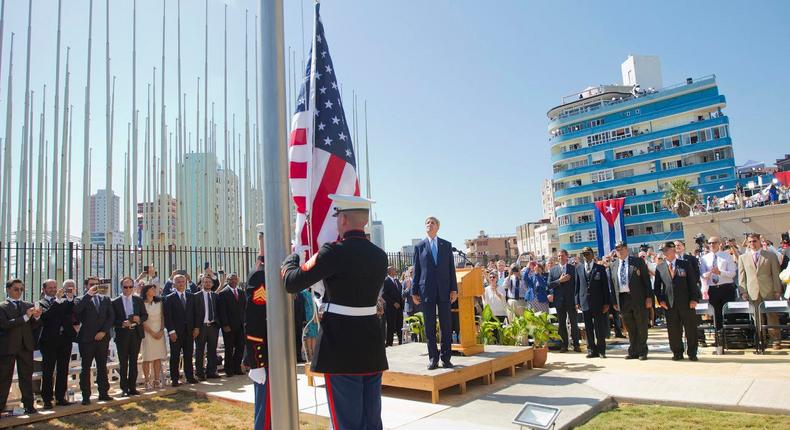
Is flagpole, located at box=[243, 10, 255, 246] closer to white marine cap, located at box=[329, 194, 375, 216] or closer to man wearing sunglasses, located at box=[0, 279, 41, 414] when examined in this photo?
man wearing sunglasses, located at box=[0, 279, 41, 414]

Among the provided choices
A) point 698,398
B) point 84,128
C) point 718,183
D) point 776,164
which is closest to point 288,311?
point 698,398

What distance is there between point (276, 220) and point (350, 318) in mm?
1013

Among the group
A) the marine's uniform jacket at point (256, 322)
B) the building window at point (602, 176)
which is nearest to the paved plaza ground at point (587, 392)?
the marine's uniform jacket at point (256, 322)

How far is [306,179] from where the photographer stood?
409 cm

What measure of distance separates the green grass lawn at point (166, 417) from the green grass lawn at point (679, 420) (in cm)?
324

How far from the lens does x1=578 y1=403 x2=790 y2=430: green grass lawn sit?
515 centimetres

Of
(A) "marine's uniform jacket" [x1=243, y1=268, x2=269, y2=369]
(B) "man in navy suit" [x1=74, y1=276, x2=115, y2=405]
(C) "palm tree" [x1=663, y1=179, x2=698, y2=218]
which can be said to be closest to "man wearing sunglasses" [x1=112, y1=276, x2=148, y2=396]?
(B) "man in navy suit" [x1=74, y1=276, x2=115, y2=405]

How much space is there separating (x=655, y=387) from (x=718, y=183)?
60980mm

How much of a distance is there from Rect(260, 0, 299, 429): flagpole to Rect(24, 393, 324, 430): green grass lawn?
11.3 ft

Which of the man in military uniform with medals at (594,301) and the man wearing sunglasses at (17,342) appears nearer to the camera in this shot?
the man wearing sunglasses at (17,342)

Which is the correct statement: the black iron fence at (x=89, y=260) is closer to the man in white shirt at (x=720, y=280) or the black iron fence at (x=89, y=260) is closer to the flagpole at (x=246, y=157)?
the flagpole at (x=246, y=157)

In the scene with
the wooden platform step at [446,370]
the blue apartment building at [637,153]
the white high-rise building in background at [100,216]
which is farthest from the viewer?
the blue apartment building at [637,153]

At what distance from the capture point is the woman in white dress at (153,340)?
945cm

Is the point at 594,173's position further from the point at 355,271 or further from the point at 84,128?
the point at 355,271
